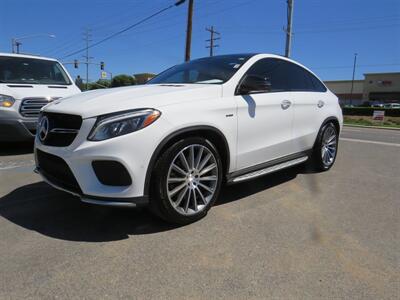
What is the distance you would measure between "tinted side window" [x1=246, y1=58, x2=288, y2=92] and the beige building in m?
77.0

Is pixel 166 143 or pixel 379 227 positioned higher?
pixel 166 143

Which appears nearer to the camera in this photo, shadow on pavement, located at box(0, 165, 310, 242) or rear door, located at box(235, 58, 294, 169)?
shadow on pavement, located at box(0, 165, 310, 242)

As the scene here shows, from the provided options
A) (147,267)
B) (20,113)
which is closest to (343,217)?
(147,267)

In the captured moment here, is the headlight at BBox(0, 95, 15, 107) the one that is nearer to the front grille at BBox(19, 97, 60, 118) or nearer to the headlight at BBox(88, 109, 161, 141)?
the front grille at BBox(19, 97, 60, 118)

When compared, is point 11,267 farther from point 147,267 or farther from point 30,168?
point 30,168

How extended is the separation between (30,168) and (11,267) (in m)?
3.08

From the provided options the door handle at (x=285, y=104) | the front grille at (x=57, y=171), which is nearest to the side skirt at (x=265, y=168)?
the door handle at (x=285, y=104)

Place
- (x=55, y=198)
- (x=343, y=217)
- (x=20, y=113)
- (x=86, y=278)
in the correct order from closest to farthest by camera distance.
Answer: (x=86, y=278)
(x=343, y=217)
(x=55, y=198)
(x=20, y=113)

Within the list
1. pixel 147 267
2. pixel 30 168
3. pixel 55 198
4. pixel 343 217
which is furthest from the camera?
pixel 30 168

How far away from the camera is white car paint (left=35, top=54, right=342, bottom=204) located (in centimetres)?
280

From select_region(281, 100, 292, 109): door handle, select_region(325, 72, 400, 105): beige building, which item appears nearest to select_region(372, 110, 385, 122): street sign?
select_region(281, 100, 292, 109): door handle

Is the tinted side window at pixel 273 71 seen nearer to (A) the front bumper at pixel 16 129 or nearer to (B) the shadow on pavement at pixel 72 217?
(B) the shadow on pavement at pixel 72 217

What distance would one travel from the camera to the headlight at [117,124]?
2790 mm

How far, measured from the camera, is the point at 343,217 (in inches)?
138
